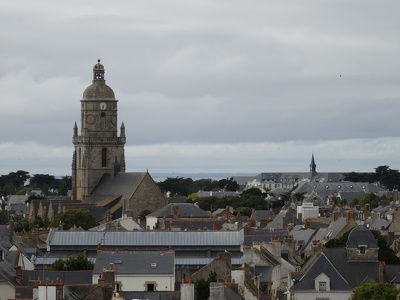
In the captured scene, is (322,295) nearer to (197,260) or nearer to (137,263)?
(137,263)

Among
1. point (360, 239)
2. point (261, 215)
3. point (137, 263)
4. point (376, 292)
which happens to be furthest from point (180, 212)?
point (376, 292)

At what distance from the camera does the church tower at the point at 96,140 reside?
180 m

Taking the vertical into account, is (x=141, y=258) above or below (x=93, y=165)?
below

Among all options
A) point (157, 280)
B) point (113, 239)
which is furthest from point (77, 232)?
point (157, 280)

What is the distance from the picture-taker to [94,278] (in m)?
66.0

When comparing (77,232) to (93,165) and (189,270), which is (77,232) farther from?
(93,165)

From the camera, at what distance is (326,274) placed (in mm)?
67938

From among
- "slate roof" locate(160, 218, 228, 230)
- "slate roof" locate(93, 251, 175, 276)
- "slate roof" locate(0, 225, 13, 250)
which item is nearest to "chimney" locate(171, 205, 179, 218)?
"slate roof" locate(160, 218, 228, 230)

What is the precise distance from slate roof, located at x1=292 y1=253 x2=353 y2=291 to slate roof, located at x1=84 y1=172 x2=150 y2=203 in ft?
309

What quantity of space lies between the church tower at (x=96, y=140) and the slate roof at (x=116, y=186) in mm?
1882

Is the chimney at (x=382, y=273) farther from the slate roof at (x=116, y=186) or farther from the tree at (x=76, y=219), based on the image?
the slate roof at (x=116, y=186)

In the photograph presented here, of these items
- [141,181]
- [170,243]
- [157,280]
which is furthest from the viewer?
[141,181]

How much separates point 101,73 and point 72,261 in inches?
4500

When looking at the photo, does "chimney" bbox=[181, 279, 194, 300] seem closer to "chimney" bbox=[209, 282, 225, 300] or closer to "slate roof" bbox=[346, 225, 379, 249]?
"chimney" bbox=[209, 282, 225, 300]
